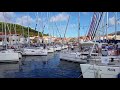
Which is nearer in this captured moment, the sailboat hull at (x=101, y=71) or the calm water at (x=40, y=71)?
the sailboat hull at (x=101, y=71)

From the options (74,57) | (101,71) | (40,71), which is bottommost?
(40,71)

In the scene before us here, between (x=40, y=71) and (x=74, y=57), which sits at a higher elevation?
(x=74, y=57)

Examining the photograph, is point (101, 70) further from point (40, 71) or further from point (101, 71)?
point (40, 71)

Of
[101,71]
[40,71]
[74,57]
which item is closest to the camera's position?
[101,71]

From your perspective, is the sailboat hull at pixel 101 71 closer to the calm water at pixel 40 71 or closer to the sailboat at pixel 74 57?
the calm water at pixel 40 71

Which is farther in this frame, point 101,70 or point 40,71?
point 40,71

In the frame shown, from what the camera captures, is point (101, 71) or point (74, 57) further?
point (74, 57)

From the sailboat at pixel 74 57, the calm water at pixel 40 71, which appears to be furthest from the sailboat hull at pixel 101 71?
the sailboat at pixel 74 57

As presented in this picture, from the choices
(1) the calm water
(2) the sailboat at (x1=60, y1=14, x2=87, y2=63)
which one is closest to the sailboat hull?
(1) the calm water

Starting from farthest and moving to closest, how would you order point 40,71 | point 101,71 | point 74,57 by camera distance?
point 74,57 < point 40,71 < point 101,71

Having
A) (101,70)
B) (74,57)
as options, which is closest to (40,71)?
(74,57)
